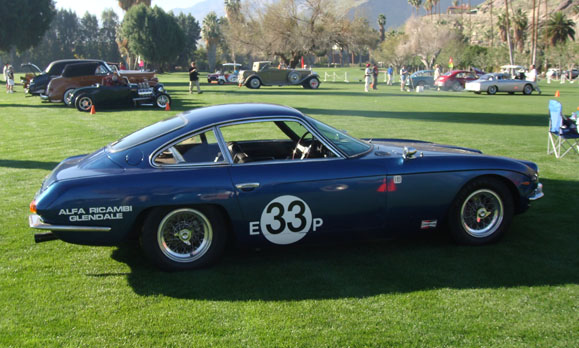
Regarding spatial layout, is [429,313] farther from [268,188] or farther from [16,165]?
[16,165]

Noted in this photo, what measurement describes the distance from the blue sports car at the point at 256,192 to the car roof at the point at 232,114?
17mm

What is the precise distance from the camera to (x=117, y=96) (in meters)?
19.4

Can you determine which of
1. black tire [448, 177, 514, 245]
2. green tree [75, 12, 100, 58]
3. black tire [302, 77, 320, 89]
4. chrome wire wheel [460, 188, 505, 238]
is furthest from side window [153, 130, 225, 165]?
green tree [75, 12, 100, 58]

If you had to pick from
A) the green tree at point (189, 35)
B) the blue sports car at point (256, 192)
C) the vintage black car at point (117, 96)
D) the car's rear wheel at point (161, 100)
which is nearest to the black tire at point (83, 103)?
the vintage black car at point (117, 96)

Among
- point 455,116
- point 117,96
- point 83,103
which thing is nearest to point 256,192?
point 455,116

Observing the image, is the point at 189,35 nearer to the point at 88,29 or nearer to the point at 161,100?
the point at 88,29

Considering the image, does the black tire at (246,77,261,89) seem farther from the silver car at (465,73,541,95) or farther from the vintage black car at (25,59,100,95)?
the silver car at (465,73,541,95)

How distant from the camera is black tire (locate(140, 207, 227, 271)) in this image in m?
4.37

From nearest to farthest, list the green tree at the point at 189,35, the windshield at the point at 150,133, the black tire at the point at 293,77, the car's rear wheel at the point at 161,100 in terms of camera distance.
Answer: the windshield at the point at 150,133 → the car's rear wheel at the point at 161,100 → the black tire at the point at 293,77 → the green tree at the point at 189,35

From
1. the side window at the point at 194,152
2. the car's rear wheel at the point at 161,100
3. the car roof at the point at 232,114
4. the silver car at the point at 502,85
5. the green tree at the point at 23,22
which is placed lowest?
the side window at the point at 194,152

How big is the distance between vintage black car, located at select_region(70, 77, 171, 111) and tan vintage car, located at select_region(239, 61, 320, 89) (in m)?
15.1

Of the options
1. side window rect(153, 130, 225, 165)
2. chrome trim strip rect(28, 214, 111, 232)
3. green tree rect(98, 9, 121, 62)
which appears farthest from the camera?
green tree rect(98, 9, 121, 62)

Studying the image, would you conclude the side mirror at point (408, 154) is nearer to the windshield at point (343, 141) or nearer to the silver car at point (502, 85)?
the windshield at point (343, 141)

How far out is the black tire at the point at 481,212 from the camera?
4941mm
